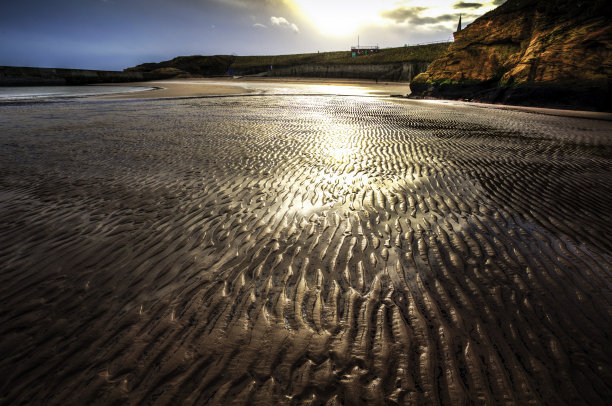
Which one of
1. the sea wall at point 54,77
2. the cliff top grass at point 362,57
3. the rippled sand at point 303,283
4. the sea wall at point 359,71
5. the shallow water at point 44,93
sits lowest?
the rippled sand at point 303,283

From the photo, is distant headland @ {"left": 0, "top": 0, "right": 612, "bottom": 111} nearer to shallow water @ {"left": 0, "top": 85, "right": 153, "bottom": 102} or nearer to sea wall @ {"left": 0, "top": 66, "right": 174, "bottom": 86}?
sea wall @ {"left": 0, "top": 66, "right": 174, "bottom": 86}

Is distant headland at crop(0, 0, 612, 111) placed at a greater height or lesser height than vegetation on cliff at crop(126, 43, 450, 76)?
lesser

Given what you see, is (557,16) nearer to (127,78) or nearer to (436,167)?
(436,167)

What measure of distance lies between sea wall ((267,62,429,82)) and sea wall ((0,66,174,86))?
38.9 metres

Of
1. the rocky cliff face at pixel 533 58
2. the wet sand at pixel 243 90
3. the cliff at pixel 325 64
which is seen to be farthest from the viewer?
the cliff at pixel 325 64

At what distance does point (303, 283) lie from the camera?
9.81 feet

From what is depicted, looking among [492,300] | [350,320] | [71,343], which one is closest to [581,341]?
[492,300]

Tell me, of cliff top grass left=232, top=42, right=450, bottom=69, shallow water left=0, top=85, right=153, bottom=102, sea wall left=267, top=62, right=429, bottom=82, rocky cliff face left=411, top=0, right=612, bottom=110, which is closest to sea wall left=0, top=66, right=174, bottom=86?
shallow water left=0, top=85, right=153, bottom=102

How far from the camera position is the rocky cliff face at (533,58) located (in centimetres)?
1808

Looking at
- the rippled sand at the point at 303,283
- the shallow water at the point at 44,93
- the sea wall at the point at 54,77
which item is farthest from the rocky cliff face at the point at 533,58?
the sea wall at the point at 54,77

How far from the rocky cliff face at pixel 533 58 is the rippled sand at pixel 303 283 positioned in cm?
1736

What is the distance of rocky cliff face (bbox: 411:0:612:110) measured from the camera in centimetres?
1808

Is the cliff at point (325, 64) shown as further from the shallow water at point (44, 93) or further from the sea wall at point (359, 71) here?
the shallow water at point (44, 93)

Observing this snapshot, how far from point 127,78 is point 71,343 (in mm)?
68688
